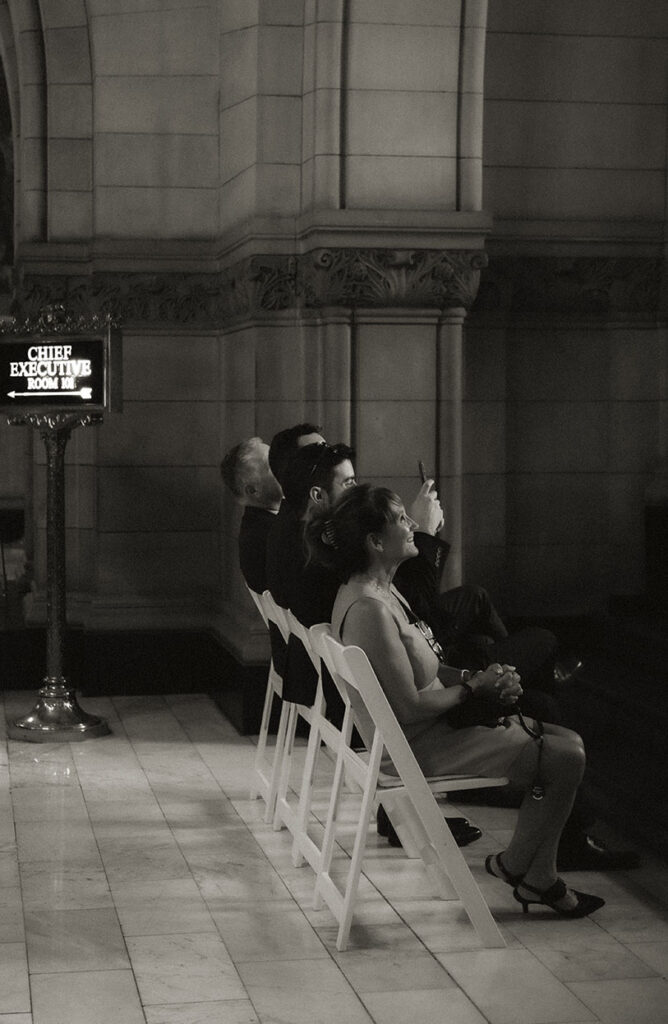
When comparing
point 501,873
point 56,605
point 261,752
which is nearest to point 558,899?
point 501,873

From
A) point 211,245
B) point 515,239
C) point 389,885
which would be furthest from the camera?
point 211,245

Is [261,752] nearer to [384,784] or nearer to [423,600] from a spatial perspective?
[423,600]

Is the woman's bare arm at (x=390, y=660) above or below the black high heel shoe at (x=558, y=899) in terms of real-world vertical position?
above

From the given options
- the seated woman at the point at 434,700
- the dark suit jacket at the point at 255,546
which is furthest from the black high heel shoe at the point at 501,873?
the dark suit jacket at the point at 255,546

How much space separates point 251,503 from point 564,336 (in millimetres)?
2949

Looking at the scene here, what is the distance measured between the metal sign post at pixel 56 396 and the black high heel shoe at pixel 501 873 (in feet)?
11.7

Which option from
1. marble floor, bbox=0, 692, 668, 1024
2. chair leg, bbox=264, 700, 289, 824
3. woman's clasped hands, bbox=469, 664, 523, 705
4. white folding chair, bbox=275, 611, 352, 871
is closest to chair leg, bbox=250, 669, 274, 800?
marble floor, bbox=0, 692, 668, 1024

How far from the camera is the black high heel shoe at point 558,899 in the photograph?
555cm

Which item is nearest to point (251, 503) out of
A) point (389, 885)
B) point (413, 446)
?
point (413, 446)

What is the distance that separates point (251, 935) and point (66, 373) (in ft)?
14.6

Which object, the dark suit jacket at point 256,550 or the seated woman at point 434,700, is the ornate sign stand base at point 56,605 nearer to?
the dark suit jacket at point 256,550

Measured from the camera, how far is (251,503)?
7.86 metres

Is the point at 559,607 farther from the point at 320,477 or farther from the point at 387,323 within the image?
the point at 320,477

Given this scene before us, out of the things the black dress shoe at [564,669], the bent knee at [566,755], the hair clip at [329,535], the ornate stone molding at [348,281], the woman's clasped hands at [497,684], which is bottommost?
the bent knee at [566,755]
